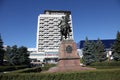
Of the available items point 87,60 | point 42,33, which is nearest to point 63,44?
point 87,60

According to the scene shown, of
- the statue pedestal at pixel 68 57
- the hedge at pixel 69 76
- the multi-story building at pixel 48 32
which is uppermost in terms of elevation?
the multi-story building at pixel 48 32

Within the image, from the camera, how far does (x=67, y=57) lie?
80.9 ft

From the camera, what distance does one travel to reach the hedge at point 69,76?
52.9ft

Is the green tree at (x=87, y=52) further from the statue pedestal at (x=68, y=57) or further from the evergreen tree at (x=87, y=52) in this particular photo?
the statue pedestal at (x=68, y=57)

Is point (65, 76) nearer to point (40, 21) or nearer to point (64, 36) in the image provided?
point (64, 36)

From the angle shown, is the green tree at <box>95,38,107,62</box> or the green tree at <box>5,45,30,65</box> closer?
the green tree at <box>95,38,107,62</box>

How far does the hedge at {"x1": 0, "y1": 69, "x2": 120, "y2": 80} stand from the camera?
1611 centimetres

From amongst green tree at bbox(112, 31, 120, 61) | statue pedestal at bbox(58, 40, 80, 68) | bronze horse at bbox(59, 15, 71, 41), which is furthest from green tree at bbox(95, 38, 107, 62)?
statue pedestal at bbox(58, 40, 80, 68)

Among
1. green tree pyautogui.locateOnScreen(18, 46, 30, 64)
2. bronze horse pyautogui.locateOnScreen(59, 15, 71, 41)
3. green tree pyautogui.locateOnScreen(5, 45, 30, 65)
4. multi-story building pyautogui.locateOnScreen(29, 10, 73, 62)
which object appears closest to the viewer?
bronze horse pyautogui.locateOnScreen(59, 15, 71, 41)

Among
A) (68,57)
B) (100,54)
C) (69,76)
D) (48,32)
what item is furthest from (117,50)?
(48,32)

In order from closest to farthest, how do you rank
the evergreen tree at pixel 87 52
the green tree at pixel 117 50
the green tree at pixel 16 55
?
the green tree at pixel 117 50
the evergreen tree at pixel 87 52
the green tree at pixel 16 55

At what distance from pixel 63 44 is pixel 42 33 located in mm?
112818

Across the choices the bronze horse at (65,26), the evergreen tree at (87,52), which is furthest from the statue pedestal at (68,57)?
the evergreen tree at (87,52)

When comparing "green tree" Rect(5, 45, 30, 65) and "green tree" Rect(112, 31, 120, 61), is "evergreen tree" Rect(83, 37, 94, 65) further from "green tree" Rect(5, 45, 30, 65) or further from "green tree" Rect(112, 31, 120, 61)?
"green tree" Rect(5, 45, 30, 65)
